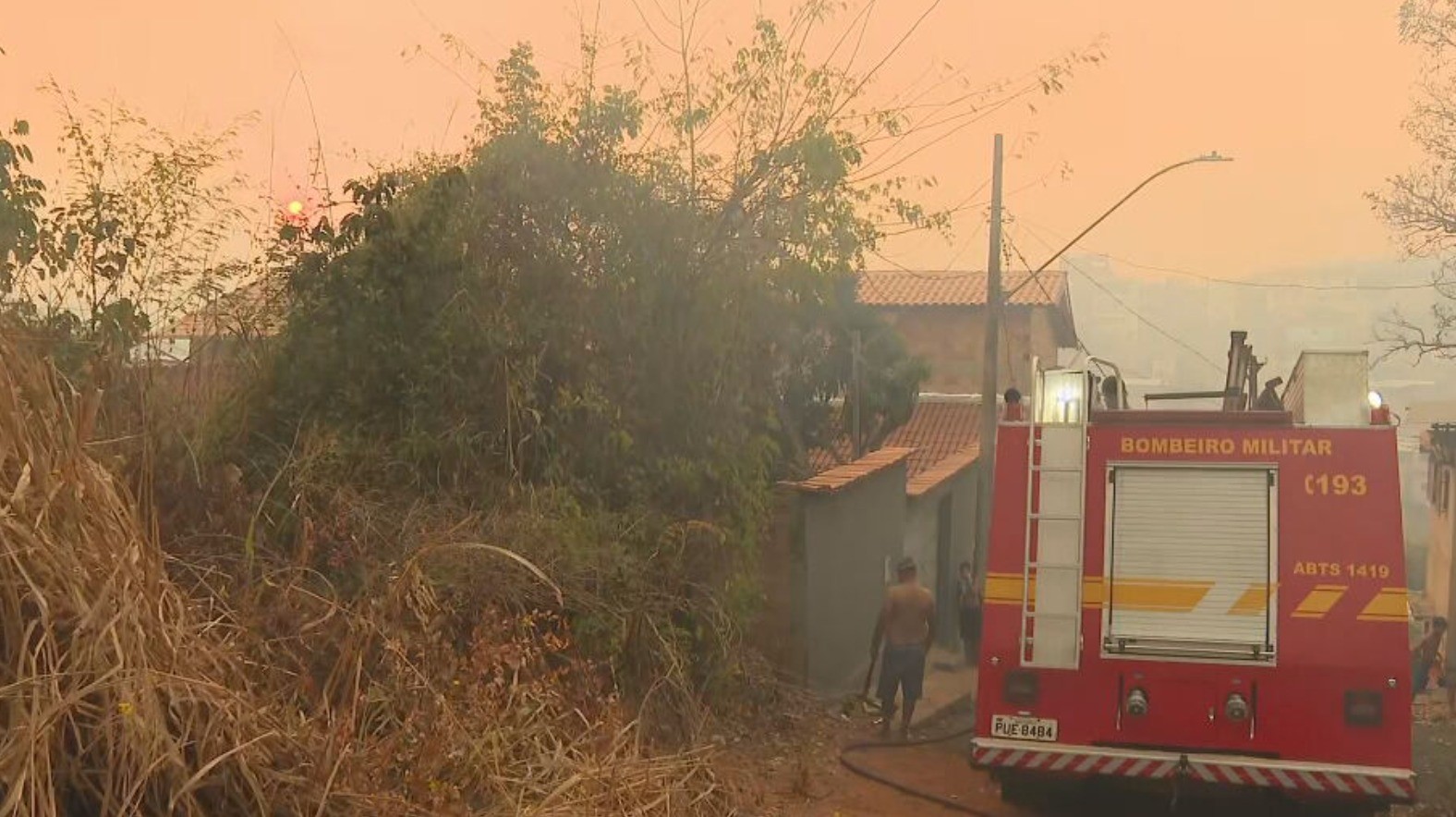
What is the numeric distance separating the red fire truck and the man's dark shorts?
329cm

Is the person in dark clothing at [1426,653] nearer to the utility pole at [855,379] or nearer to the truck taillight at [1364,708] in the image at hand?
the truck taillight at [1364,708]

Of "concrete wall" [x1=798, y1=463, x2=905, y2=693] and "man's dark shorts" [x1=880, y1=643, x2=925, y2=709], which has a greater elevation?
"concrete wall" [x1=798, y1=463, x2=905, y2=693]

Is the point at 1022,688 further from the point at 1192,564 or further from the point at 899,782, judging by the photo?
the point at 899,782

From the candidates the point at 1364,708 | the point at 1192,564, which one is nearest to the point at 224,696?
the point at 1192,564

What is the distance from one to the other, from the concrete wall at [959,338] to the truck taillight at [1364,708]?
29180 millimetres

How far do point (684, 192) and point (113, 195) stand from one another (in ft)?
13.5

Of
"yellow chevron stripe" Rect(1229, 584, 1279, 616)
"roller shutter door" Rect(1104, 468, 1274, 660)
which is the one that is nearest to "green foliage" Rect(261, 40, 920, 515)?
"roller shutter door" Rect(1104, 468, 1274, 660)

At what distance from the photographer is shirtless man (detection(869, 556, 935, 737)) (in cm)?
1162

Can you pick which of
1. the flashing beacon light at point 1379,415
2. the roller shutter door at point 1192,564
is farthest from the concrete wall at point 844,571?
the flashing beacon light at point 1379,415

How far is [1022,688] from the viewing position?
8109 mm

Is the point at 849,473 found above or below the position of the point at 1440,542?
below

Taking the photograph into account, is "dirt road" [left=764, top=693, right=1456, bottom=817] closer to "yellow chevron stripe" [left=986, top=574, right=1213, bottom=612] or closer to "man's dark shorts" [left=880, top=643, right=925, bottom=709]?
"man's dark shorts" [left=880, top=643, right=925, bottom=709]

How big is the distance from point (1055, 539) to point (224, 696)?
5.05 meters

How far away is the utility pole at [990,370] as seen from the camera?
18.6m
